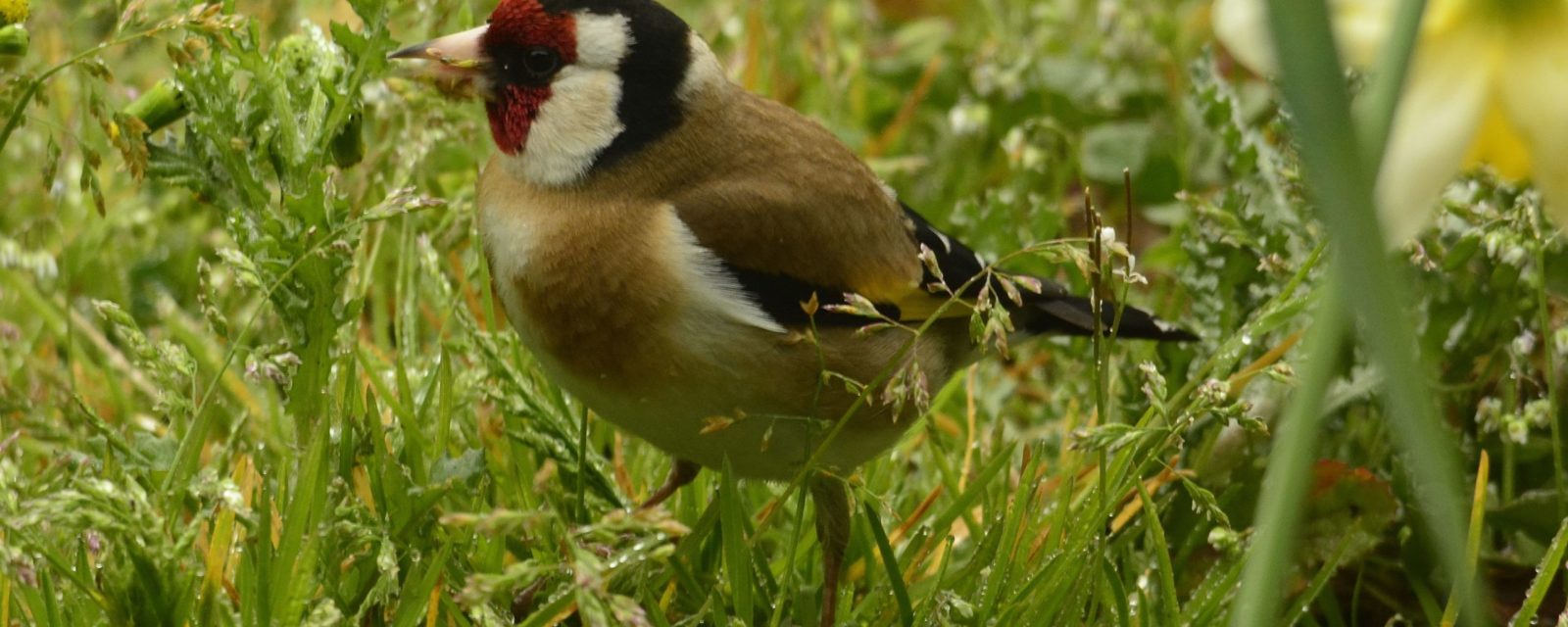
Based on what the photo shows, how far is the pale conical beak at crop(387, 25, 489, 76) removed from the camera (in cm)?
225

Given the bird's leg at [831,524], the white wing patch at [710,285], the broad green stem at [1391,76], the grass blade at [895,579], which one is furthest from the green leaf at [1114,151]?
the broad green stem at [1391,76]

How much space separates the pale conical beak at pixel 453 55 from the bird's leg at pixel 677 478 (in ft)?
1.97

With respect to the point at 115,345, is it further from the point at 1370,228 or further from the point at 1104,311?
the point at 1370,228

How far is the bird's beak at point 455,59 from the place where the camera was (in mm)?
2248

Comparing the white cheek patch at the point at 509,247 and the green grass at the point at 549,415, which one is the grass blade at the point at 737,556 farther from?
the white cheek patch at the point at 509,247

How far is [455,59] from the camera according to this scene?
2246 millimetres

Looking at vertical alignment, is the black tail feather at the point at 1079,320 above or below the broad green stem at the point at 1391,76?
below

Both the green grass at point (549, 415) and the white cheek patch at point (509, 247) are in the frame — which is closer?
the green grass at point (549, 415)

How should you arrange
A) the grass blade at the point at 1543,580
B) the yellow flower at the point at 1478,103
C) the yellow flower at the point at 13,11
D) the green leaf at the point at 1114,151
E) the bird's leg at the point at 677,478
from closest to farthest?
1. the yellow flower at the point at 1478,103
2. the yellow flower at the point at 13,11
3. the grass blade at the point at 1543,580
4. the bird's leg at the point at 677,478
5. the green leaf at the point at 1114,151

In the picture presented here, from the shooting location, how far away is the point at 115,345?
3078 mm

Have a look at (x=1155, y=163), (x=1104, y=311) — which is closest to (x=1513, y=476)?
(x=1104, y=311)

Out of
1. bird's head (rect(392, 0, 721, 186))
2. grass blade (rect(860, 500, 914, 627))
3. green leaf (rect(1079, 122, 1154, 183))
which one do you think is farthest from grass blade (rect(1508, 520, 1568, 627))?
green leaf (rect(1079, 122, 1154, 183))

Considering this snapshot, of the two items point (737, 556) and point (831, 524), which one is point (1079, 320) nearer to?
point (831, 524)

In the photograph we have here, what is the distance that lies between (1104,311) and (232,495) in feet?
4.51
